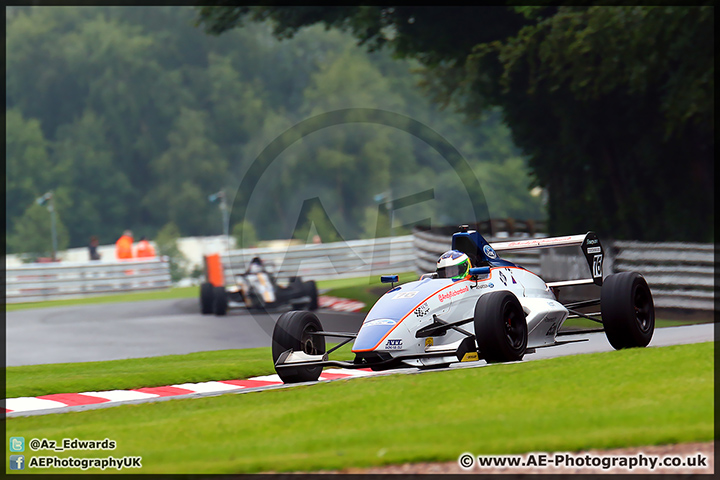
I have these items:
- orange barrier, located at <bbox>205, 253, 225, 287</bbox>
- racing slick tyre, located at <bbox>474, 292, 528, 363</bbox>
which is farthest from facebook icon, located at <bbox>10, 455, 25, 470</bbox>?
orange barrier, located at <bbox>205, 253, 225, 287</bbox>

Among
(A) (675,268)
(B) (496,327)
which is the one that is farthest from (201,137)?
(B) (496,327)

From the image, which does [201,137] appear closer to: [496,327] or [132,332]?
[132,332]

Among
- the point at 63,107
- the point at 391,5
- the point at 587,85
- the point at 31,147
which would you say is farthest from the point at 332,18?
the point at 63,107

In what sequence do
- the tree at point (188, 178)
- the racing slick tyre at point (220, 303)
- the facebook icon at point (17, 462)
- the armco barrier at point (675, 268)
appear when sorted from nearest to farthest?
the facebook icon at point (17, 462) < the armco barrier at point (675, 268) < the racing slick tyre at point (220, 303) < the tree at point (188, 178)

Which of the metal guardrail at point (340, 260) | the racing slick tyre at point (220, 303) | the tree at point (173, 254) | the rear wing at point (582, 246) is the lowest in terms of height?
the racing slick tyre at point (220, 303)

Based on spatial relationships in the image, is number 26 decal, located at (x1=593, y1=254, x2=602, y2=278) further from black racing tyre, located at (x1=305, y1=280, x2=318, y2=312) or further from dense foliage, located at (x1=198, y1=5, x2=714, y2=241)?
black racing tyre, located at (x1=305, y1=280, x2=318, y2=312)

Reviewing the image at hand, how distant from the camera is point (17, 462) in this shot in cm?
700

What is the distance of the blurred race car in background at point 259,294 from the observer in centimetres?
2053

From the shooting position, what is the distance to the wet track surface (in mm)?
15625

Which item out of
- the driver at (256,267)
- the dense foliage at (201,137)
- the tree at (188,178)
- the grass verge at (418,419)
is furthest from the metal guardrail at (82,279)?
the tree at (188,178)

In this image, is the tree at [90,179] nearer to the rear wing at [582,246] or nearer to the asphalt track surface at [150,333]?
the asphalt track surface at [150,333]

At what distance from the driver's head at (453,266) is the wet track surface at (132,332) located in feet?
20.0

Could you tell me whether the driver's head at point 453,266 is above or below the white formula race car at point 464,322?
above

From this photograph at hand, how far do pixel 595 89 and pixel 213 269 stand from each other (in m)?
11.5
